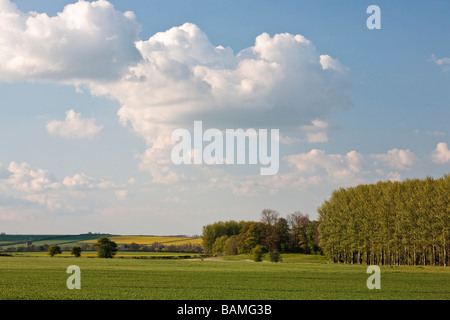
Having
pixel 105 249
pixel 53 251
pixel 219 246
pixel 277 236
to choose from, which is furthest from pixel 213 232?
pixel 53 251

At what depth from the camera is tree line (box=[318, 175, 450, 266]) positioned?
297ft

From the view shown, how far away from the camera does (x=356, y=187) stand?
114750 millimetres

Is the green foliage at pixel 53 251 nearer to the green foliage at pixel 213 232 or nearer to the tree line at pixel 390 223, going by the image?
the green foliage at pixel 213 232

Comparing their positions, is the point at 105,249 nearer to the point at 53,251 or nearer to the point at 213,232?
the point at 53,251

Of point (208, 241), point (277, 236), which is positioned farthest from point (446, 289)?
point (208, 241)

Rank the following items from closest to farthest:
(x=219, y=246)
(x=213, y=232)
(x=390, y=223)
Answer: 1. (x=390, y=223)
2. (x=219, y=246)
3. (x=213, y=232)

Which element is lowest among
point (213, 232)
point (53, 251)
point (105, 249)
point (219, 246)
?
point (219, 246)

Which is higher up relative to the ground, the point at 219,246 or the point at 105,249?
the point at 105,249

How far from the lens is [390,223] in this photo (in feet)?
327

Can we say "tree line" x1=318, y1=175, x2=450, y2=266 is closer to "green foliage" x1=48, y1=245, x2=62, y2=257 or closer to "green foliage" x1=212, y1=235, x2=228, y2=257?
"green foliage" x1=212, y1=235, x2=228, y2=257

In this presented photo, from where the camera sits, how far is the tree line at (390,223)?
90625 mm

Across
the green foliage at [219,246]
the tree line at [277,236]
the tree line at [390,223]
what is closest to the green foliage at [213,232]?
the green foliage at [219,246]

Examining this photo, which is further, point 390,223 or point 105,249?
point 105,249
